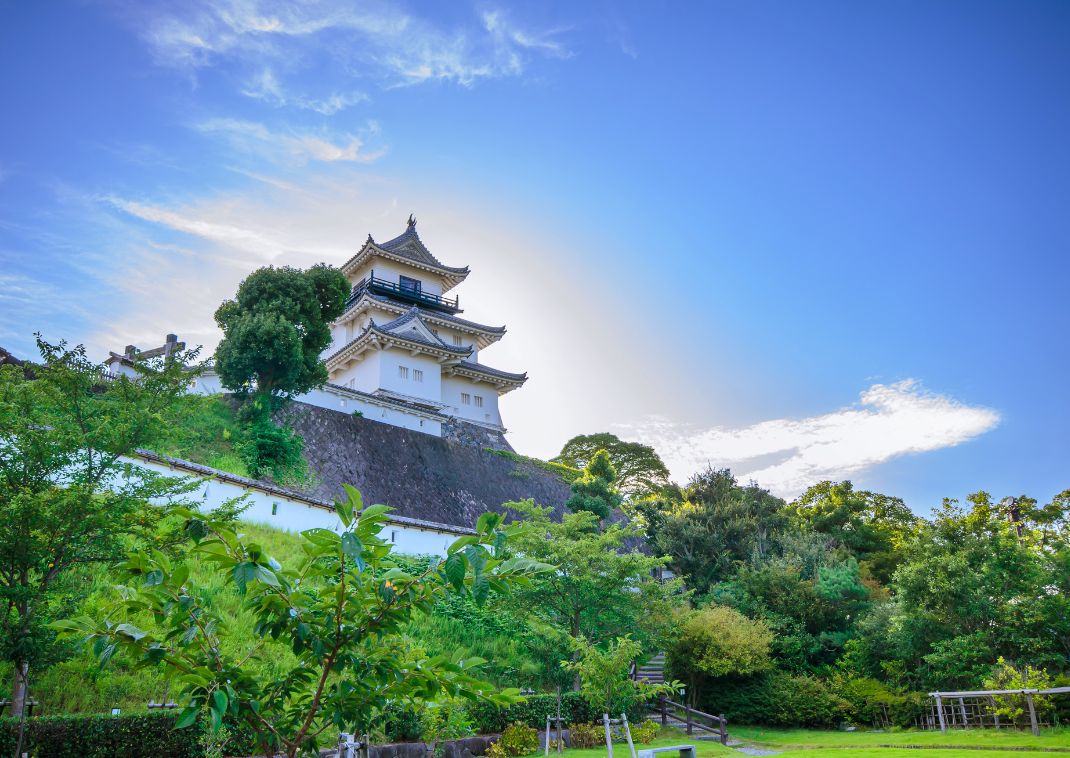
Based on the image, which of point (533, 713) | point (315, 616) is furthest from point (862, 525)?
point (315, 616)

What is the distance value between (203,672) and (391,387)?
31.1m

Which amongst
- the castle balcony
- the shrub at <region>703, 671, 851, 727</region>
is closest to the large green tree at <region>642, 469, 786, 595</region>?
the shrub at <region>703, 671, 851, 727</region>

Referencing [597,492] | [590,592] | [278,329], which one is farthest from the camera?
[597,492]

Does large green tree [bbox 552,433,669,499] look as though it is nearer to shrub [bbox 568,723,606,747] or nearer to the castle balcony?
the castle balcony

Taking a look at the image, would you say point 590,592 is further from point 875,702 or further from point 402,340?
point 402,340

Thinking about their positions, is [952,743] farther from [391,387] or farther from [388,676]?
[391,387]

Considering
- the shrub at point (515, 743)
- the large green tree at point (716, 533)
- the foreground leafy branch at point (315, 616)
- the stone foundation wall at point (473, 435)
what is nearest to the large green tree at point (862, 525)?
the large green tree at point (716, 533)

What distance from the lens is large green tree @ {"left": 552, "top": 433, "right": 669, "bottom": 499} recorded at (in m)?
46.5

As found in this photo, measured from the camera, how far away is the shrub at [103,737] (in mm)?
8383

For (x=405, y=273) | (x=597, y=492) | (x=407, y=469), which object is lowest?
(x=597, y=492)

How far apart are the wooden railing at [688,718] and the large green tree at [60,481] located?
1437cm

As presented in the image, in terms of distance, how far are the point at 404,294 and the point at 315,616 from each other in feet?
121

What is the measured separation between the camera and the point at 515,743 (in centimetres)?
1354

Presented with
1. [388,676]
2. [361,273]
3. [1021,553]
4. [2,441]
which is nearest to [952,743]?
[1021,553]
